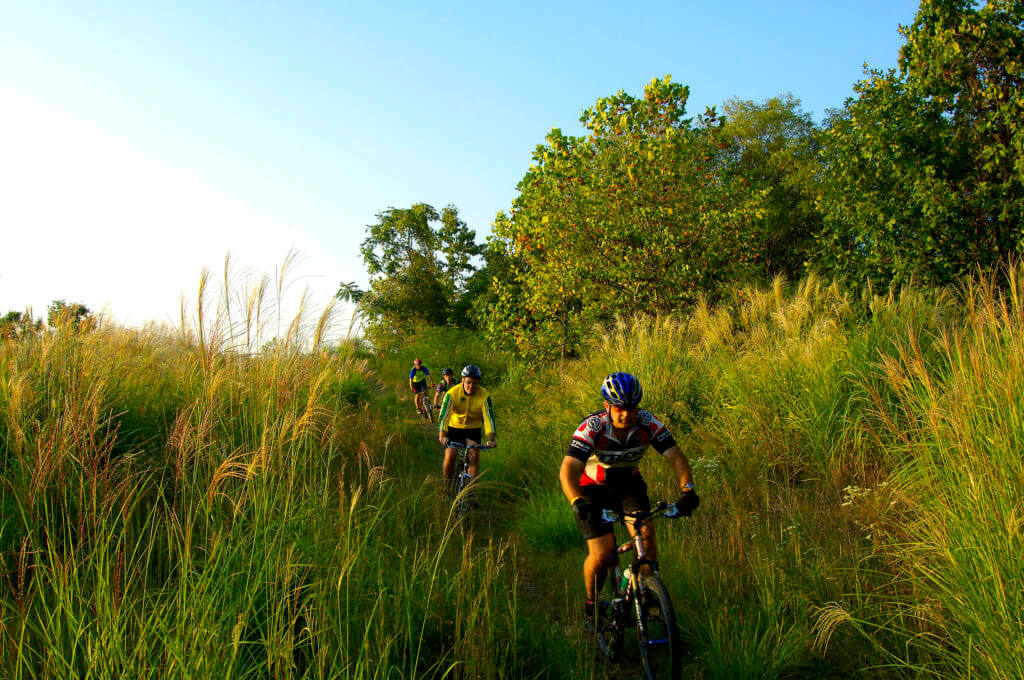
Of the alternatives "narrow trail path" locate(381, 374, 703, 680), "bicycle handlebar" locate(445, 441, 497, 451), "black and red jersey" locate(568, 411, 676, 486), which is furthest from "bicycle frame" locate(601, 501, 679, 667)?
"bicycle handlebar" locate(445, 441, 497, 451)

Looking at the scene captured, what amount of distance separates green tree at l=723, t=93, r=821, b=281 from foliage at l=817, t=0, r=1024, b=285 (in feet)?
23.2

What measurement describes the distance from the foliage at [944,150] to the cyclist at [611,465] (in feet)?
27.9

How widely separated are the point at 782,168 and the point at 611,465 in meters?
23.5

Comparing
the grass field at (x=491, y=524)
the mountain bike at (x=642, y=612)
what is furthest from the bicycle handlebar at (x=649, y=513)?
the grass field at (x=491, y=524)

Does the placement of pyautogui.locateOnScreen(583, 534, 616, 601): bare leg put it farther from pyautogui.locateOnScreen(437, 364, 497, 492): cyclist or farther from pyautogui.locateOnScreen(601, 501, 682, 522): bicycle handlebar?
pyautogui.locateOnScreen(437, 364, 497, 492): cyclist

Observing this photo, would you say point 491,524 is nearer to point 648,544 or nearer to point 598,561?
point 598,561

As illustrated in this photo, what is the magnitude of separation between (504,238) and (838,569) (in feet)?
36.8

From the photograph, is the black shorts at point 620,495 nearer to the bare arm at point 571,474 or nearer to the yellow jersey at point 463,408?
the bare arm at point 571,474

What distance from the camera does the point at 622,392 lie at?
404 centimetres

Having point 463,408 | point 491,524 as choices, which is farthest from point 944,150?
point 491,524

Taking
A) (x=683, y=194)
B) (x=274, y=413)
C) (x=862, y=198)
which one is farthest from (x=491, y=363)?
(x=274, y=413)

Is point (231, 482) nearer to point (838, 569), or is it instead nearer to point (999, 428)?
point (838, 569)

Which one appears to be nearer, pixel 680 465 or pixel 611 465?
pixel 680 465

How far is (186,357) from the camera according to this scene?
15.5 feet
